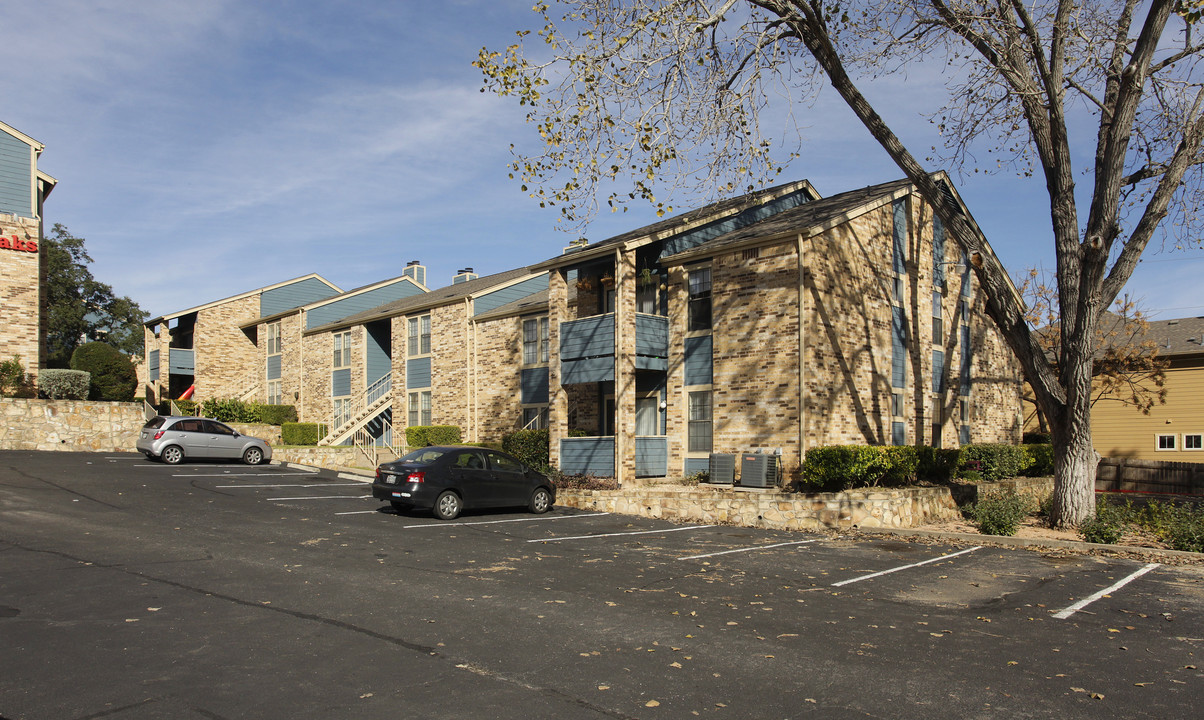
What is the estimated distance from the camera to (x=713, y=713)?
18.7 ft

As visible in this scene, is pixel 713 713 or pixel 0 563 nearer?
pixel 713 713

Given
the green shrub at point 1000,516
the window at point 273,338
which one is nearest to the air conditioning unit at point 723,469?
the green shrub at point 1000,516

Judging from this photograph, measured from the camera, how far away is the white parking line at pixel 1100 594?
9.09 m

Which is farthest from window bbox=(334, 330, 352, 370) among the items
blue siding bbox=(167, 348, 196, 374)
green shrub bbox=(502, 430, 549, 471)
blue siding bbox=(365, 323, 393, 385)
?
green shrub bbox=(502, 430, 549, 471)

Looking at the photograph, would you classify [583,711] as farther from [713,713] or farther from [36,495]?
[36,495]

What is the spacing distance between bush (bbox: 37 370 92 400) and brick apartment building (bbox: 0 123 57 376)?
2.02 feet

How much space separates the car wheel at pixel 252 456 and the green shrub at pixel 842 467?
59.0 ft

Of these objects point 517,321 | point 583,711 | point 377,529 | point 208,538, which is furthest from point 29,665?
point 517,321

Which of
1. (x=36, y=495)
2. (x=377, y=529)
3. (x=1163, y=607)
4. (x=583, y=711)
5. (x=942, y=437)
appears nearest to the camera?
(x=583, y=711)

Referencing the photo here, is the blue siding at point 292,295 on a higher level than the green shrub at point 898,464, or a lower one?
higher

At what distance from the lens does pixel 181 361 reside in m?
41.7

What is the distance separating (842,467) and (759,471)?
241cm

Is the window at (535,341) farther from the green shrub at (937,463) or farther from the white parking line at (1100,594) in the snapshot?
the white parking line at (1100,594)

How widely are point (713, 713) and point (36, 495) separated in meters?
16.6
